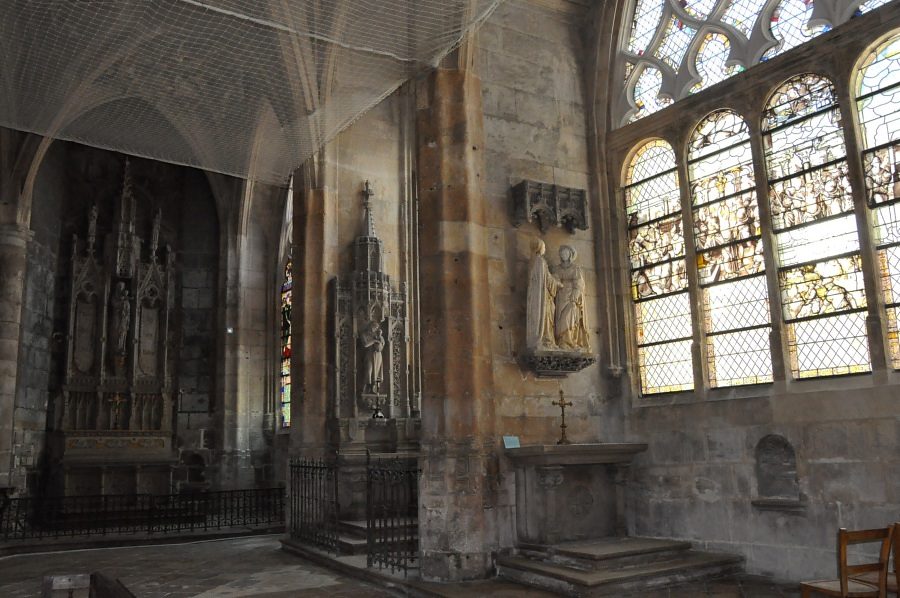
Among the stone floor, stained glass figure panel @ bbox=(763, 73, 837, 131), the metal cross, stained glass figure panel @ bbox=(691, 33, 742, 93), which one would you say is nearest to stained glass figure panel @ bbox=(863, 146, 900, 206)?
stained glass figure panel @ bbox=(763, 73, 837, 131)

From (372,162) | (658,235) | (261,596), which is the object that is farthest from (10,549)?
(658,235)

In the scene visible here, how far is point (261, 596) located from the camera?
771 cm

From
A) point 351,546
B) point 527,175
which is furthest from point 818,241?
point 351,546

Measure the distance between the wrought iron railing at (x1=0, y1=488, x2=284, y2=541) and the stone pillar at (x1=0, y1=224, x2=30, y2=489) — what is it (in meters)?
0.81

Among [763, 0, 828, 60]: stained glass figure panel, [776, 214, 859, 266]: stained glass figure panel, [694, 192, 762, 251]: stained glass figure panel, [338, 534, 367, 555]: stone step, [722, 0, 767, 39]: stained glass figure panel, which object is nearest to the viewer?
[776, 214, 859, 266]: stained glass figure panel

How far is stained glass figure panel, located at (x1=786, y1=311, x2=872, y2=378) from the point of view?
732cm

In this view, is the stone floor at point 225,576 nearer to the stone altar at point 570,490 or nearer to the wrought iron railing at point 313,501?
the wrought iron railing at point 313,501

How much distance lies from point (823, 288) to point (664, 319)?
1966mm

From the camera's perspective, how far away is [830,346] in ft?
24.8

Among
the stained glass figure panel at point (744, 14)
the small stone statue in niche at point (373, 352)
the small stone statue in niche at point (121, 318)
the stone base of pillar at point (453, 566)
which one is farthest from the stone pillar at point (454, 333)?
the small stone statue in niche at point (121, 318)

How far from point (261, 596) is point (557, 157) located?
239 inches

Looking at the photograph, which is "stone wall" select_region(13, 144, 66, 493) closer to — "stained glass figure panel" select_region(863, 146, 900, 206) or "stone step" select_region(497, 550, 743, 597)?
"stone step" select_region(497, 550, 743, 597)

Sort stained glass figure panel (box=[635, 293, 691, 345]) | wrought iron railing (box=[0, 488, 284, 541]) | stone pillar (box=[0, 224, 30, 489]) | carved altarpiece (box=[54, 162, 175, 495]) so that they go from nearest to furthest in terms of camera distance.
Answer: stained glass figure panel (box=[635, 293, 691, 345]) → wrought iron railing (box=[0, 488, 284, 541]) → stone pillar (box=[0, 224, 30, 489]) → carved altarpiece (box=[54, 162, 175, 495])

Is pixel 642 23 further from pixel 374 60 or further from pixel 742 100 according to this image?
pixel 374 60
